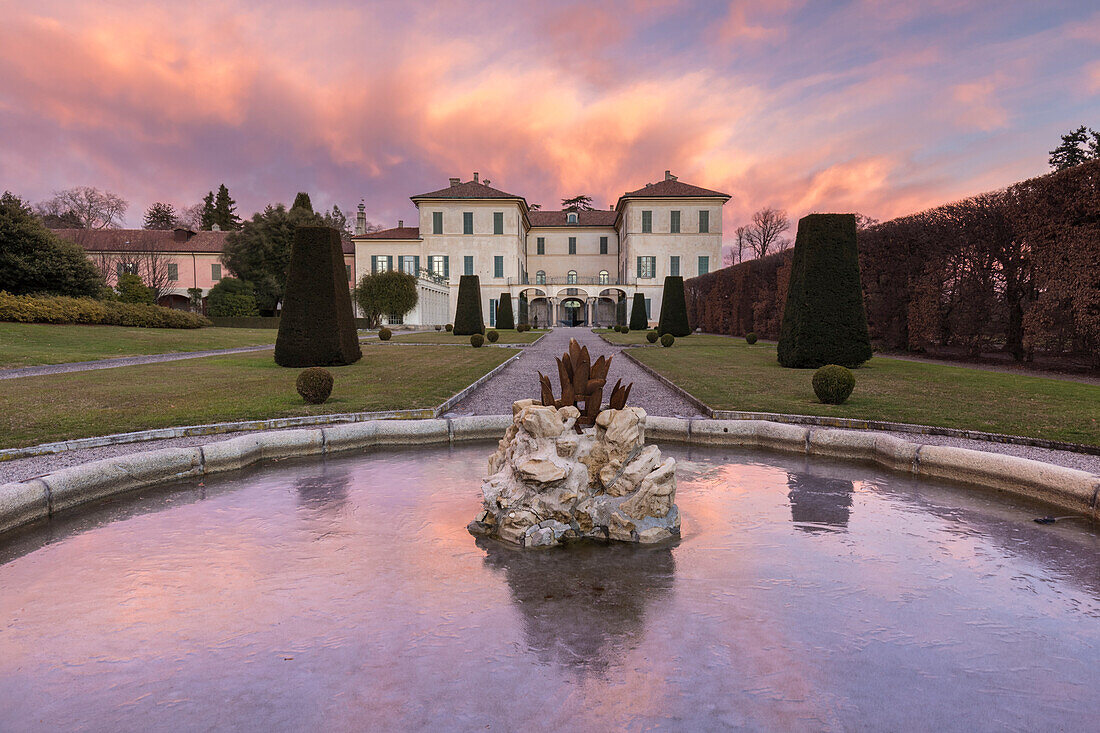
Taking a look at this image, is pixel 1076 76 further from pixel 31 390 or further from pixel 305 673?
pixel 31 390

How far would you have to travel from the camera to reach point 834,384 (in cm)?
820

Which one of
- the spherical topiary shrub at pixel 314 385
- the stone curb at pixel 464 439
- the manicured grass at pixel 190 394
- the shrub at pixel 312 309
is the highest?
the shrub at pixel 312 309

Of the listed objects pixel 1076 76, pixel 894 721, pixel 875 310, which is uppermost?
pixel 1076 76

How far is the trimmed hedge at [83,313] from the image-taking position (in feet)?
64.5

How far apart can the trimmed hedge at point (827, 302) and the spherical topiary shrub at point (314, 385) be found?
1061cm

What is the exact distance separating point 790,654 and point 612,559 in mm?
1267

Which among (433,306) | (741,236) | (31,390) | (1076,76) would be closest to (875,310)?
(1076,76)

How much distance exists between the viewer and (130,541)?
3.73m

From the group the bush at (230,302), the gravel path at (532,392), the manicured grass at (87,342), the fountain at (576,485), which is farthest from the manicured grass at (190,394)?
the bush at (230,302)

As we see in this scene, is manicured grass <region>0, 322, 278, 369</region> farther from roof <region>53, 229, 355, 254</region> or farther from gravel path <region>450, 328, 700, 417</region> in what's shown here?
roof <region>53, 229, 355, 254</region>

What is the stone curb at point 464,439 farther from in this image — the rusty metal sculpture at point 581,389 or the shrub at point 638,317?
the shrub at point 638,317

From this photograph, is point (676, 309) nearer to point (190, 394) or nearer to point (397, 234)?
point (190, 394)

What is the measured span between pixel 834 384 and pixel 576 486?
5.75 m

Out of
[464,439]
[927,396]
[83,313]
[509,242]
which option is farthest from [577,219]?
[464,439]
